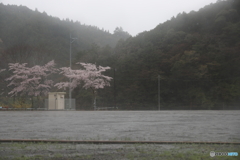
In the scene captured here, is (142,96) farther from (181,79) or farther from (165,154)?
(165,154)

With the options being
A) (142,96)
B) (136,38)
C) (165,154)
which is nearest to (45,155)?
(165,154)

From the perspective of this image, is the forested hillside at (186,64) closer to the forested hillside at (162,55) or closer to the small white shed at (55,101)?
the forested hillside at (162,55)

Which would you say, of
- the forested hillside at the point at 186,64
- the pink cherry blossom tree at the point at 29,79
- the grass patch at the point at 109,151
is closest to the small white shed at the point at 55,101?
the pink cherry blossom tree at the point at 29,79

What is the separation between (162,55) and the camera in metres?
52.4

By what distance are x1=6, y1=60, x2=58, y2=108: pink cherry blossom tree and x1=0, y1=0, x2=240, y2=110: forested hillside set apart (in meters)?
2.54

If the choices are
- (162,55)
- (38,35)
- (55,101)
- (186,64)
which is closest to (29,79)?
(55,101)

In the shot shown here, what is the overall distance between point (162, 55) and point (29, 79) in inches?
937

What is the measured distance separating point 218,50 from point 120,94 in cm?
1779

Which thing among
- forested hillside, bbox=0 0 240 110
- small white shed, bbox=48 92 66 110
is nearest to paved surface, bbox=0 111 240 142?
small white shed, bbox=48 92 66 110

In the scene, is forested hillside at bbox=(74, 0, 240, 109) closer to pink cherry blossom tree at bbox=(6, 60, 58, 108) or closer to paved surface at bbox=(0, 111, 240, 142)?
pink cherry blossom tree at bbox=(6, 60, 58, 108)

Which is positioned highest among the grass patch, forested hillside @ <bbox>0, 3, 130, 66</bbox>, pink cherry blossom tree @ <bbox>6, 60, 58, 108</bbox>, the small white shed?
forested hillside @ <bbox>0, 3, 130, 66</bbox>

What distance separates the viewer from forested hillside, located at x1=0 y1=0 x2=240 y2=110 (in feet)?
146

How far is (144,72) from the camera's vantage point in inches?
1986

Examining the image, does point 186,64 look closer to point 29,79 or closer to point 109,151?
point 29,79
